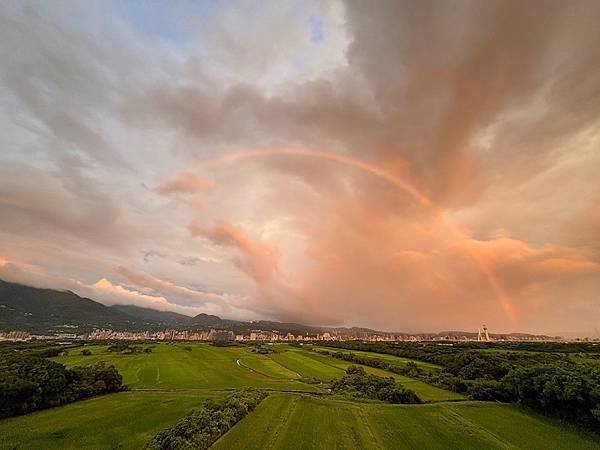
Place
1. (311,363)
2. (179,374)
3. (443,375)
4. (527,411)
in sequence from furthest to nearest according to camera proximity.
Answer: (311,363), (179,374), (443,375), (527,411)

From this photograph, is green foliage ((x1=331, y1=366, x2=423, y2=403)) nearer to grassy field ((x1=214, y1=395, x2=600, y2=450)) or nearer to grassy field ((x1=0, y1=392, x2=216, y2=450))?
grassy field ((x1=214, y1=395, x2=600, y2=450))

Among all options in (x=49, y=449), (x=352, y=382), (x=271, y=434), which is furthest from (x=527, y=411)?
(x=49, y=449)

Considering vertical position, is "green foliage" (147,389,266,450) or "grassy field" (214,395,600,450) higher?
"grassy field" (214,395,600,450)

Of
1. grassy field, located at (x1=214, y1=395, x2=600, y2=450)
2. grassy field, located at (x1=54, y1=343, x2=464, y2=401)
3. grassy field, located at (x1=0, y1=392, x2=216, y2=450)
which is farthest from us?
grassy field, located at (x1=54, y1=343, x2=464, y2=401)

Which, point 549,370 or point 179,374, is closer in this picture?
point 549,370

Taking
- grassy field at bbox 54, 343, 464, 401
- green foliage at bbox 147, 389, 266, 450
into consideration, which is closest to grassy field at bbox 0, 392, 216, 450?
green foliage at bbox 147, 389, 266, 450

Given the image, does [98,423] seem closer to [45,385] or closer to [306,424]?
[45,385]

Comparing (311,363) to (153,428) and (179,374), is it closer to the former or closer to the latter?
(179,374)
